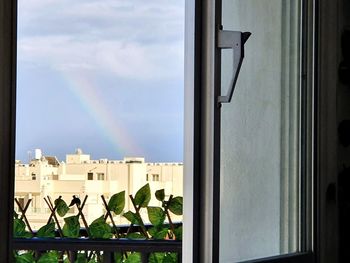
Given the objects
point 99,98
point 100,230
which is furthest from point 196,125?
point 99,98

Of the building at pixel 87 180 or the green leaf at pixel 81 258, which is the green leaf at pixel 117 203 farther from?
the green leaf at pixel 81 258

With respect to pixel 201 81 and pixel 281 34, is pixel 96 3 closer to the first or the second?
pixel 281 34

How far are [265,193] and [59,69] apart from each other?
1.77 meters

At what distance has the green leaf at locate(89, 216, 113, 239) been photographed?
9.33 feet

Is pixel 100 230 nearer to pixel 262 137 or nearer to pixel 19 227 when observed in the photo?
pixel 19 227

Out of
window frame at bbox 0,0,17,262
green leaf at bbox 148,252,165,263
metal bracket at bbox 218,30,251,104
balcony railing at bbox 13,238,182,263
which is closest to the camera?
window frame at bbox 0,0,17,262

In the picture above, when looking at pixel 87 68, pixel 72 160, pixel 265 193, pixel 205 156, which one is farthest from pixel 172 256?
pixel 205 156

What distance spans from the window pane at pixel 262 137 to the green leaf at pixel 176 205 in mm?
1246

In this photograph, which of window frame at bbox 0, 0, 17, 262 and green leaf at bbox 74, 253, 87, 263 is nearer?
window frame at bbox 0, 0, 17, 262

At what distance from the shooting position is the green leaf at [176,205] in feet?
9.62

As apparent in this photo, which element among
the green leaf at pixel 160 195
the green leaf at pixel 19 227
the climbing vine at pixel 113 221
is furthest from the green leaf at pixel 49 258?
the green leaf at pixel 160 195

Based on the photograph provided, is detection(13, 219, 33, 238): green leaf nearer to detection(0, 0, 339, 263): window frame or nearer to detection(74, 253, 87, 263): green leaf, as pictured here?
detection(74, 253, 87, 263): green leaf

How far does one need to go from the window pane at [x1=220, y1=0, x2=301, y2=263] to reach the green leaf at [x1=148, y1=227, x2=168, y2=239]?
1.26 meters

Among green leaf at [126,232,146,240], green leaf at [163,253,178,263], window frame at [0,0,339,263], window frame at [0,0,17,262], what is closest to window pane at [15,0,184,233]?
green leaf at [126,232,146,240]
